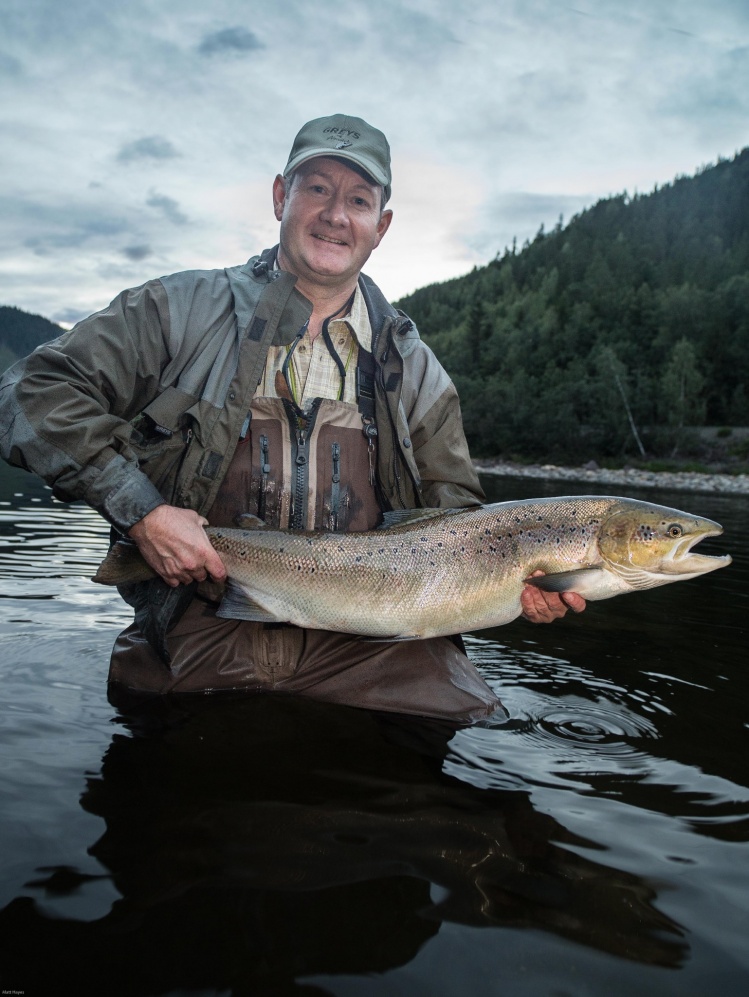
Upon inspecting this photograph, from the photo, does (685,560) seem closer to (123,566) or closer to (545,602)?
(545,602)

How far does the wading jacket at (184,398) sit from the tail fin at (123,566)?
0.15 meters

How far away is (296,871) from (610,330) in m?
104

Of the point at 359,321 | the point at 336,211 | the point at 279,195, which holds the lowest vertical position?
the point at 359,321

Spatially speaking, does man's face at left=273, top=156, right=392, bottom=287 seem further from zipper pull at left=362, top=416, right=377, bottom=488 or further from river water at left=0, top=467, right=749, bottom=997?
river water at left=0, top=467, right=749, bottom=997

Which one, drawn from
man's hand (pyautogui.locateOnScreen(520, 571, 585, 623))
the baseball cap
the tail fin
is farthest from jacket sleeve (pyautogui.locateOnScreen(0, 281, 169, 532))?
man's hand (pyautogui.locateOnScreen(520, 571, 585, 623))

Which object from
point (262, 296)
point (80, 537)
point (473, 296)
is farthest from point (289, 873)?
point (473, 296)

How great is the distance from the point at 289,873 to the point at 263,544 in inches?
59.1

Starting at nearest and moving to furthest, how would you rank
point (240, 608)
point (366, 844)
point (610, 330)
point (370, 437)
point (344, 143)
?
point (366, 844)
point (240, 608)
point (344, 143)
point (370, 437)
point (610, 330)

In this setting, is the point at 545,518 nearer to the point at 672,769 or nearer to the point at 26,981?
the point at 672,769

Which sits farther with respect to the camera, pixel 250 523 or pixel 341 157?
pixel 341 157

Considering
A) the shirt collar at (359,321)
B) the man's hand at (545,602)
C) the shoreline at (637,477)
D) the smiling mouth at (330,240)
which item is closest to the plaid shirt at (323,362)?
the shirt collar at (359,321)

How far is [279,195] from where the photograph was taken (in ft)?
14.3

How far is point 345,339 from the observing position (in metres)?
4.27

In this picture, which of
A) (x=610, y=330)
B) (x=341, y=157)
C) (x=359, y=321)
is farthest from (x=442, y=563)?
(x=610, y=330)
